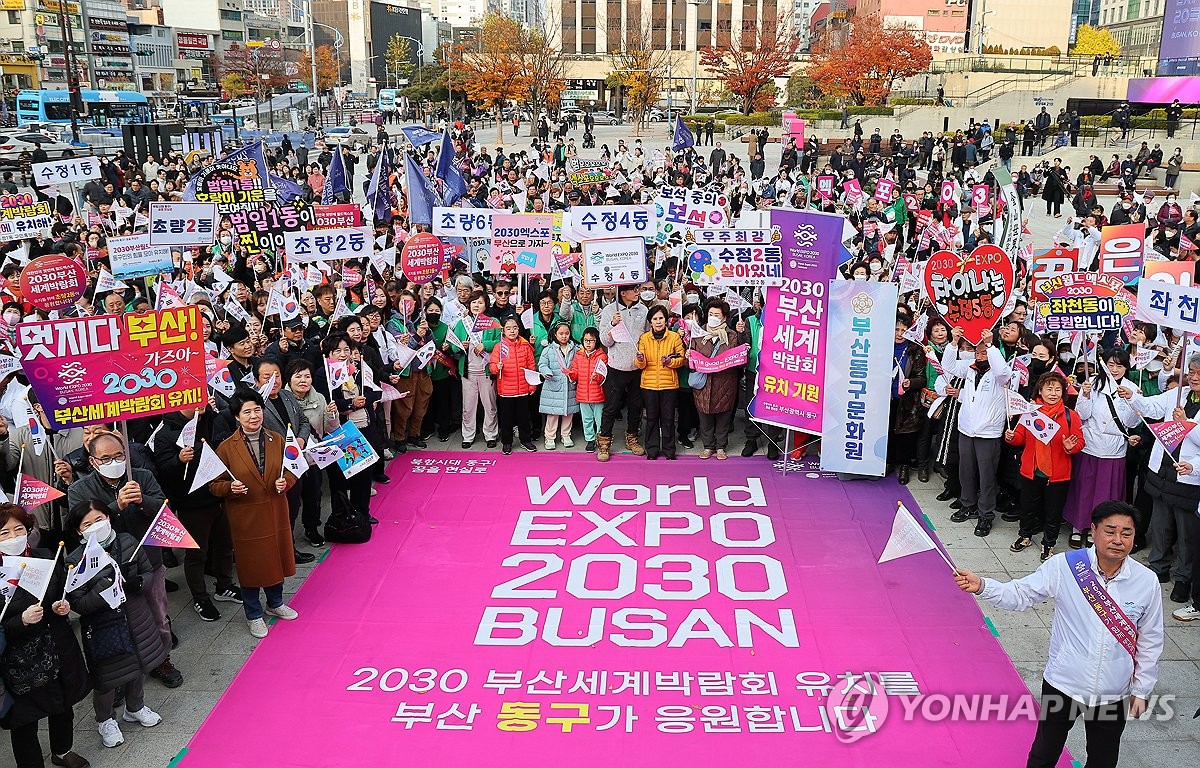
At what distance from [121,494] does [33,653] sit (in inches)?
40.5

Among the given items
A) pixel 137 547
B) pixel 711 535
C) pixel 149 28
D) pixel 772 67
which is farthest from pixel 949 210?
pixel 149 28

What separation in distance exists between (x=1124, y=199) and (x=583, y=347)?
14.6 metres

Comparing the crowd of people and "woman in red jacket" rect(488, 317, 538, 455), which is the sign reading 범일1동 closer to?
the crowd of people

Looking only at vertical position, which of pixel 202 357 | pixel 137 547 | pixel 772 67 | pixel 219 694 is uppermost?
pixel 772 67

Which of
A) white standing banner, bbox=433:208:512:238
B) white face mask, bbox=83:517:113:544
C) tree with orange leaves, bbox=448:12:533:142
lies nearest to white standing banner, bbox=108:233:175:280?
white standing banner, bbox=433:208:512:238

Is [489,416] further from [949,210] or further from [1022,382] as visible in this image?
[949,210]

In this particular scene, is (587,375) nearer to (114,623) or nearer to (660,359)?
(660,359)

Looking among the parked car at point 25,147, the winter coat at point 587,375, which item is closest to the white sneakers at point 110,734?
the winter coat at point 587,375

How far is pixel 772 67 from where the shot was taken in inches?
2148

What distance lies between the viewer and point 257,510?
6.62 meters

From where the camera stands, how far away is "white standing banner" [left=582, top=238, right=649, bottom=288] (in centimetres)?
1022

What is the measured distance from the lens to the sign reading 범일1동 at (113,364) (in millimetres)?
5914

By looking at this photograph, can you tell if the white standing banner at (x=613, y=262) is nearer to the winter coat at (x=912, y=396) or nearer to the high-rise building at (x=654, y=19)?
the winter coat at (x=912, y=396)

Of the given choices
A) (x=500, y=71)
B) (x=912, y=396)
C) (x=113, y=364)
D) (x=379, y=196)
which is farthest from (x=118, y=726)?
(x=500, y=71)
